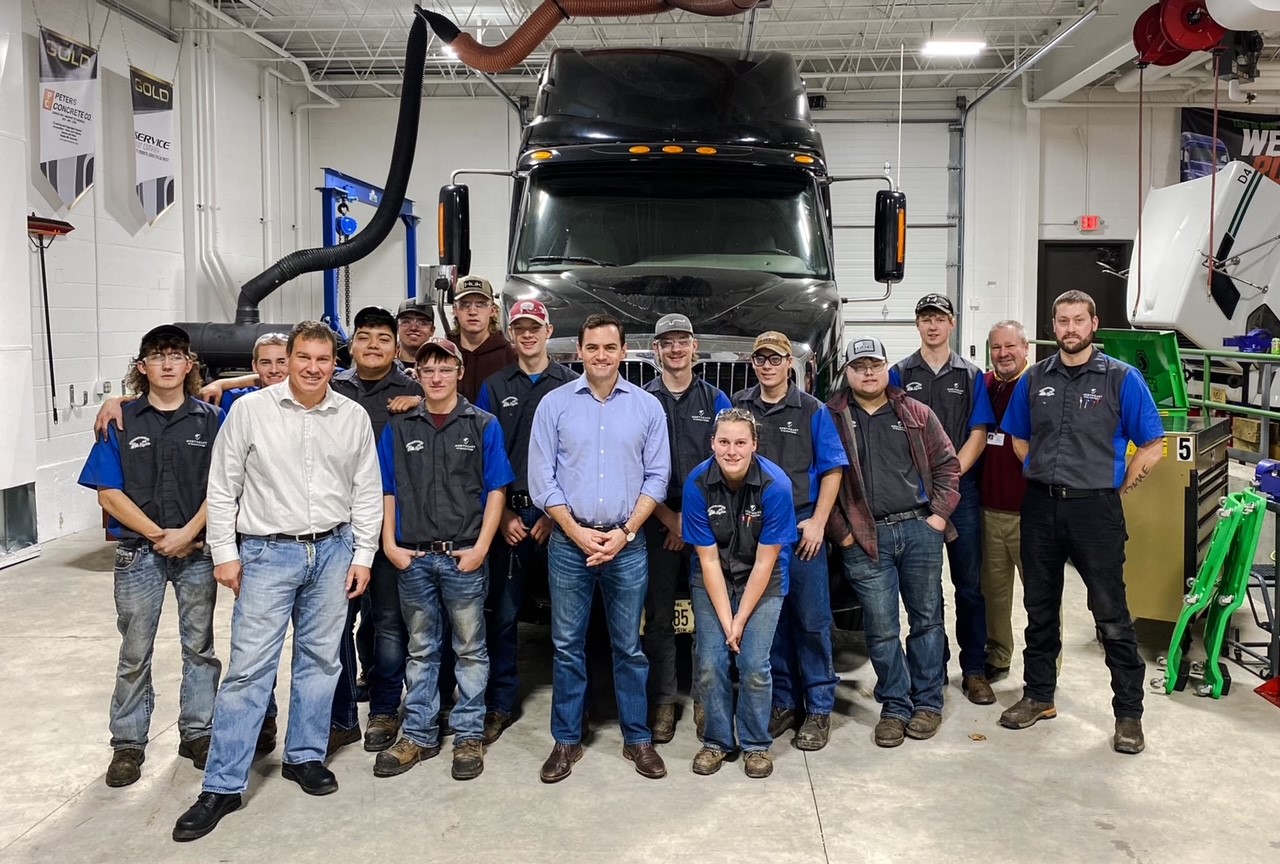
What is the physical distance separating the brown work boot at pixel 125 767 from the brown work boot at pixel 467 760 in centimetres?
124

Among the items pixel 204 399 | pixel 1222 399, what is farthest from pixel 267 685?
pixel 1222 399

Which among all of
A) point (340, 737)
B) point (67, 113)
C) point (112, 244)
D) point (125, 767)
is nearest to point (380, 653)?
point (340, 737)

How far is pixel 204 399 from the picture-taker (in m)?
4.59

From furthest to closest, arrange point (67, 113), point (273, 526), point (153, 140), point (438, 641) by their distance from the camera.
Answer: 1. point (153, 140)
2. point (67, 113)
3. point (438, 641)
4. point (273, 526)

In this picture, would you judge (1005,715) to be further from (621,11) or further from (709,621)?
(621,11)

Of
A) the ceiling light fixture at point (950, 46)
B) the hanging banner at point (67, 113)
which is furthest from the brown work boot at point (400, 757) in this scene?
the ceiling light fixture at point (950, 46)

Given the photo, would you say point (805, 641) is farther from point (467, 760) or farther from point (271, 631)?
point (271, 631)

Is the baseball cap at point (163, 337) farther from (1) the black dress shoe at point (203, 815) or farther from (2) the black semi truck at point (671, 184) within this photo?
(2) the black semi truck at point (671, 184)

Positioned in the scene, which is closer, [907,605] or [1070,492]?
[1070,492]

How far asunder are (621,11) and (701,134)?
165 inches

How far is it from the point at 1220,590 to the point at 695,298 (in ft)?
9.86

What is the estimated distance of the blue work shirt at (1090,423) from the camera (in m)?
4.43

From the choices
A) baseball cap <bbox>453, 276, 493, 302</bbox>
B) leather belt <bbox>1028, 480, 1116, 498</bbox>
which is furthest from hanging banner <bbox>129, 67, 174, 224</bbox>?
leather belt <bbox>1028, 480, 1116, 498</bbox>

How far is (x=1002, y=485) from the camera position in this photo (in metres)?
5.07
